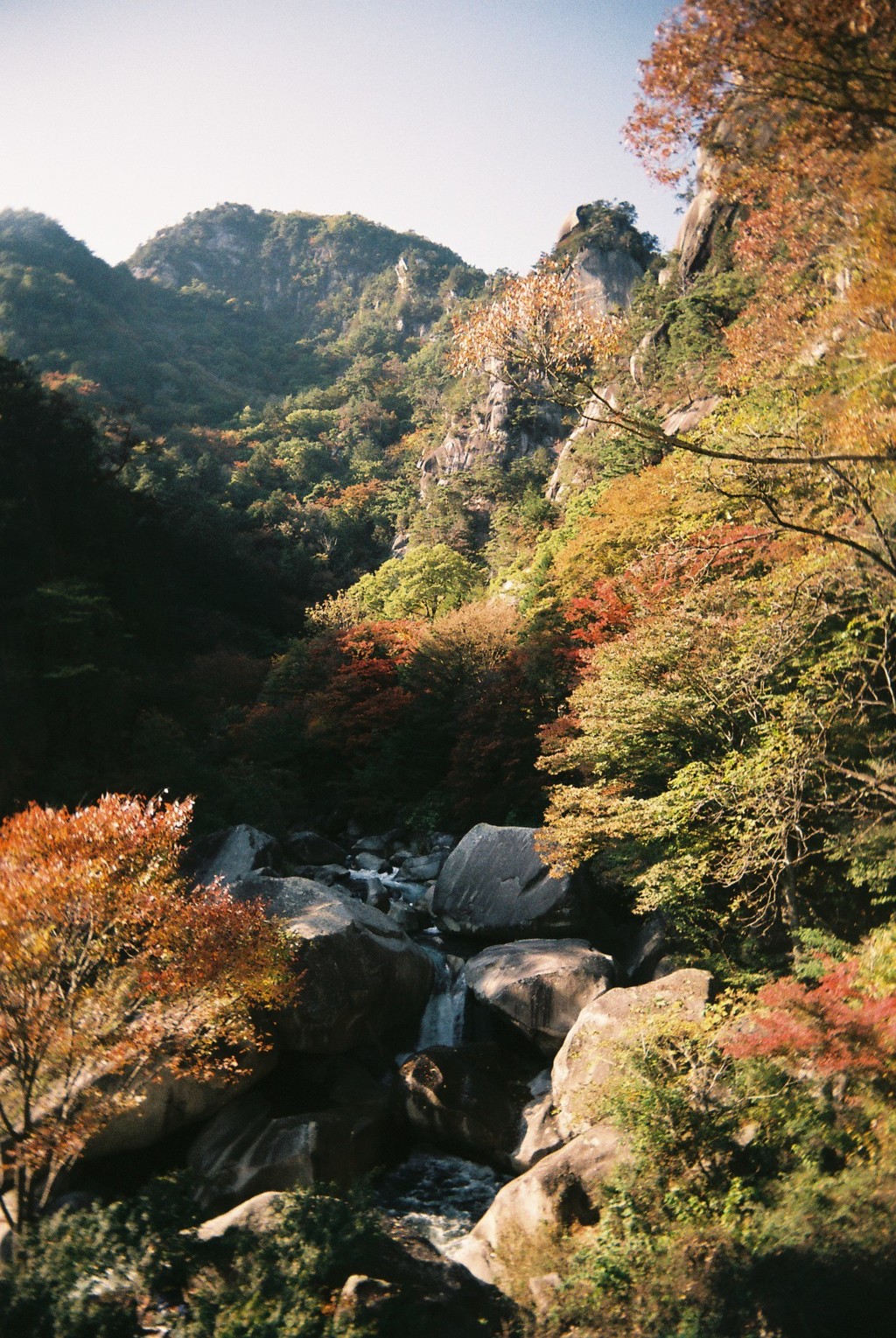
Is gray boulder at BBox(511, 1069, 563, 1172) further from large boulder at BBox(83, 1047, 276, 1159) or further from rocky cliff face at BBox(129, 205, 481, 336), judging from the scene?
rocky cliff face at BBox(129, 205, 481, 336)

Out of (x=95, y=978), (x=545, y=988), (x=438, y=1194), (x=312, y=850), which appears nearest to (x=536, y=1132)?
(x=438, y=1194)

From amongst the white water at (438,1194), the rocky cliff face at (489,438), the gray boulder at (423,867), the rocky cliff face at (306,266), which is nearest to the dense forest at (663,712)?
the gray boulder at (423,867)

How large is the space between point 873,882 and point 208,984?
347 inches

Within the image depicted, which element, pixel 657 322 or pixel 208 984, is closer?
pixel 208 984

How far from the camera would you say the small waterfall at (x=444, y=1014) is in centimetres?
1359

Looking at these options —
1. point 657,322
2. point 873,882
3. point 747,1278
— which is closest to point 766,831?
point 873,882

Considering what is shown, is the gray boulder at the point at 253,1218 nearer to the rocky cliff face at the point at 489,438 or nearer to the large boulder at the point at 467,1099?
the large boulder at the point at 467,1099

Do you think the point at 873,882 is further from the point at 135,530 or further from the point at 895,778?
the point at 135,530

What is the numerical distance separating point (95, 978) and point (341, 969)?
4.21 meters

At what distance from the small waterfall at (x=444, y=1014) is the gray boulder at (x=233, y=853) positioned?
4435 millimetres

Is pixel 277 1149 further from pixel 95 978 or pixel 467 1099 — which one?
pixel 95 978

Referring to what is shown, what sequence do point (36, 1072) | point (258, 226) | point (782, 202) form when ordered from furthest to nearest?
point (258, 226) → point (36, 1072) → point (782, 202)

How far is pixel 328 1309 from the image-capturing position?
19.4 ft

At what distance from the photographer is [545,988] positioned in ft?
40.3
